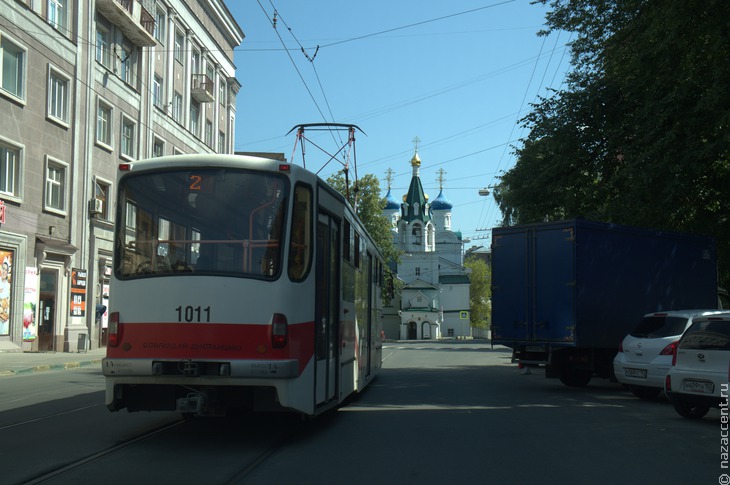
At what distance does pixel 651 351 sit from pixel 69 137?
76.9ft

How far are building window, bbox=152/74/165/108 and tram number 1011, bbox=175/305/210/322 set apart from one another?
1274 inches

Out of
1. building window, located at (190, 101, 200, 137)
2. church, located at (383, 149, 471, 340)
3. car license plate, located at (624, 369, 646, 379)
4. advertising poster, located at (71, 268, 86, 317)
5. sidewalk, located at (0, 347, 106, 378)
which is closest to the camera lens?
car license plate, located at (624, 369, 646, 379)

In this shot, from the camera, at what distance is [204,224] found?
856 centimetres

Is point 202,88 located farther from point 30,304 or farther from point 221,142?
point 30,304

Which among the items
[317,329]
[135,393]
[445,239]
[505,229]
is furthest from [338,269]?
[445,239]

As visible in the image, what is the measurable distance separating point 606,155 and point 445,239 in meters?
91.5

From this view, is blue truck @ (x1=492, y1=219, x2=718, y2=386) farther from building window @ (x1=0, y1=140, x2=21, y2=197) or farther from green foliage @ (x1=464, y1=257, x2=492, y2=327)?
green foliage @ (x1=464, y1=257, x2=492, y2=327)

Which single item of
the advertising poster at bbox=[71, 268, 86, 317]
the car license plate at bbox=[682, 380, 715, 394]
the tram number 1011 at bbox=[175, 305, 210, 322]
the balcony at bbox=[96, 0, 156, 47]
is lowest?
the car license plate at bbox=[682, 380, 715, 394]

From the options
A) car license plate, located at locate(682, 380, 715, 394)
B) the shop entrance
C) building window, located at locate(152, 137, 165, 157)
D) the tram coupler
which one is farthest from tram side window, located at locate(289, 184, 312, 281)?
building window, located at locate(152, 137, 165, 157)

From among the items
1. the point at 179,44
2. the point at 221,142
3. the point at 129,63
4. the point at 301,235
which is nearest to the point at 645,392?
the point at 301,235

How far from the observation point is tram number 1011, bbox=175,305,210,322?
8.37 meters

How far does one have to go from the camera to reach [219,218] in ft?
28.1

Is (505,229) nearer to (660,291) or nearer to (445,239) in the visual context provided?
(660,291)

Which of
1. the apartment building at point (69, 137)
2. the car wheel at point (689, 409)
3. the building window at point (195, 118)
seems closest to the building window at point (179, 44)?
the apartment building at point (69, 137)
